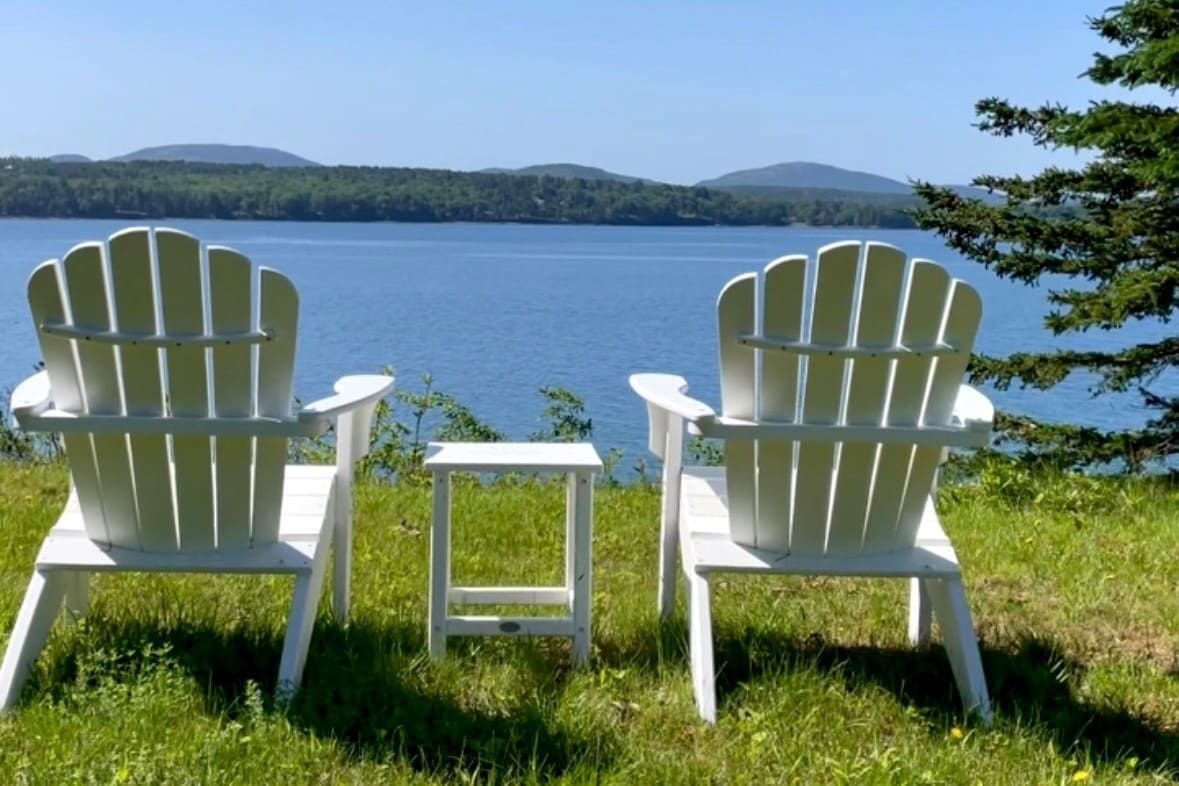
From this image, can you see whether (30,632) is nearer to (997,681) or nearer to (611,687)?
(611,687)

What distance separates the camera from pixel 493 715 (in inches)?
101

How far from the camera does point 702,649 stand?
2.66 m

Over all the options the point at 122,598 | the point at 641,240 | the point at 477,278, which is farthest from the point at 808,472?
the point at 641,240

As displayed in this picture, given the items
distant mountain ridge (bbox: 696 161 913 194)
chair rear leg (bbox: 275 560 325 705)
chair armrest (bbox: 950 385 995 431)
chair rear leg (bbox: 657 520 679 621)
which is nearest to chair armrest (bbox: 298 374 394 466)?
chair rear leg (bbox: 275 560 325 705)

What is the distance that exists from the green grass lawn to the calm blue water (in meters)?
1.80

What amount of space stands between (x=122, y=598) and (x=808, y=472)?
1900mm

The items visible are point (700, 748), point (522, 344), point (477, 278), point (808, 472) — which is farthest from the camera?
point (477, 278)

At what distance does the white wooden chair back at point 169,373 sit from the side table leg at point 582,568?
0.71 meters

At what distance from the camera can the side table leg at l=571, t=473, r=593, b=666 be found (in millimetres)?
2881

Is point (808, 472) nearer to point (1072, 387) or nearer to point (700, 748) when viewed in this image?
point (700, 748)

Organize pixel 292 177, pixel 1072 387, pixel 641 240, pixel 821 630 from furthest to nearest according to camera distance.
Result: pixel 641 240, pixel 292 177, pixel 1072 387, pixel 821 630

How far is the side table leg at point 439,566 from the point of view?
2.85 m

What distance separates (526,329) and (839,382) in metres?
17.1

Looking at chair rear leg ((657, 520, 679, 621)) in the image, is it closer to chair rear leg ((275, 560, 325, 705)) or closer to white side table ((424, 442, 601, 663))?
white side table ((424, 442, 601, 663))
